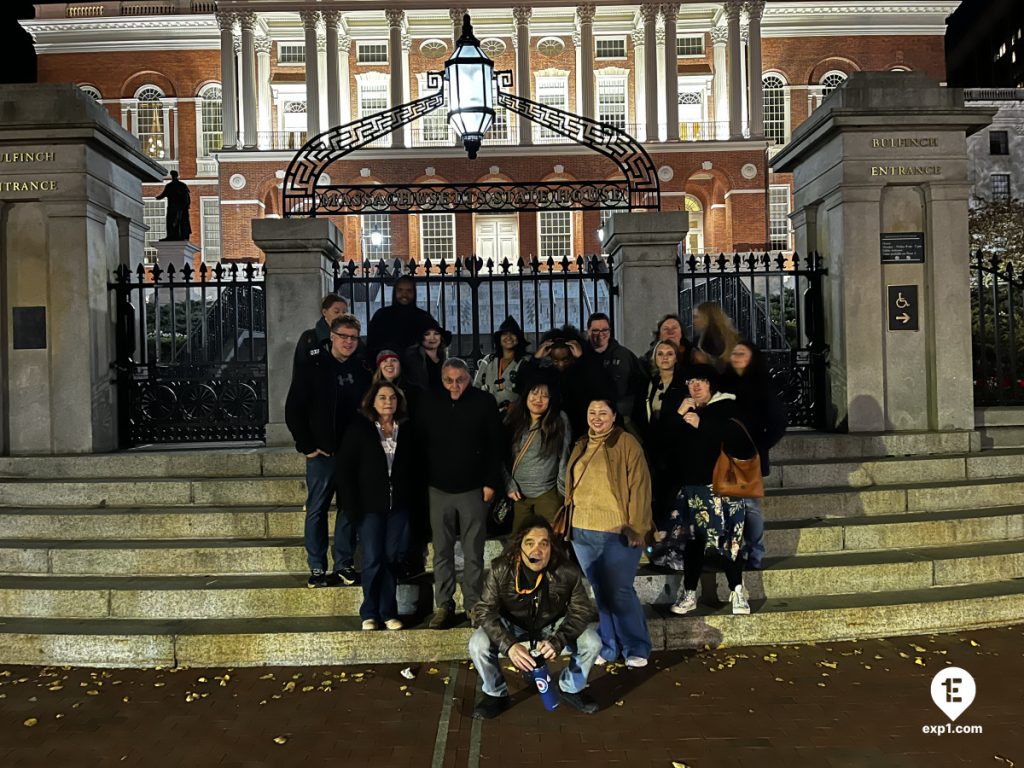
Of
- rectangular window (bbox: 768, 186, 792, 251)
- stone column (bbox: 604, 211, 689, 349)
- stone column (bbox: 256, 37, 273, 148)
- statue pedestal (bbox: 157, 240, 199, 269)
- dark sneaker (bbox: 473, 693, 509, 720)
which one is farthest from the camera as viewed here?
stone column (bbox: 256, 37, 273, 148)

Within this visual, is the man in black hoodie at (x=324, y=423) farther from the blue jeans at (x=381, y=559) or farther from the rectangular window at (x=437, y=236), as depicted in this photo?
the rectangular window at (x=437, y=236)

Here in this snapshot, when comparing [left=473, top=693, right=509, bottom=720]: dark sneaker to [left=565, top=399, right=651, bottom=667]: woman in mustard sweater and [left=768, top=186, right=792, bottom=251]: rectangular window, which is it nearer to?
[left=565, top=399, right=651, bottom=667]: woman in mustard sweater

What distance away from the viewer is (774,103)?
50500mm

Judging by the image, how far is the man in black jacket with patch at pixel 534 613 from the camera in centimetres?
485

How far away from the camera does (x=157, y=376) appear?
9.44 m

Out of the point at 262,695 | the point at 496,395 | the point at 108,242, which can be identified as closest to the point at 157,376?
the point at 108,242

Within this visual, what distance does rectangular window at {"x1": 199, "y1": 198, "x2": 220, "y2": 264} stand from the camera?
48.1m

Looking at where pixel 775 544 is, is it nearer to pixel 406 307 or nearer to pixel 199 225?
pixel 406 307

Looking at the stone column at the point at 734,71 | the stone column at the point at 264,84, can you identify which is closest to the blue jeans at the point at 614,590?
the stone column at the point at 734,71

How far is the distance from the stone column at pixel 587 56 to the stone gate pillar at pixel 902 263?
3841 centimetres

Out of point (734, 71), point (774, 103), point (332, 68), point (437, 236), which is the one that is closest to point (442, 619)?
point (437, 236)

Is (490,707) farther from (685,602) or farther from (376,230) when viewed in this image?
(376,230)

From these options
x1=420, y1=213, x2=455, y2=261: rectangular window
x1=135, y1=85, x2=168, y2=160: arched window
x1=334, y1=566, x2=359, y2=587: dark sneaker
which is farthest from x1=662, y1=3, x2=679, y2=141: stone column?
x1=334, y1=566, x2=359, y2=587: dark sneaker

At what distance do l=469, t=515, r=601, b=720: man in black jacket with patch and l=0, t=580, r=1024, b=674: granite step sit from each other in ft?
3.27
